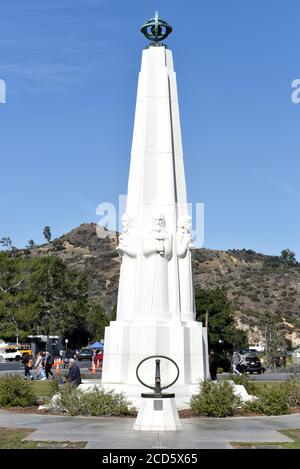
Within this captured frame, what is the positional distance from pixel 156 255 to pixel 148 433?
6377 millimetres

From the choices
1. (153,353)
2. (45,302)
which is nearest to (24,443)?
(153,353)

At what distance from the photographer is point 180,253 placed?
18719 millimetres

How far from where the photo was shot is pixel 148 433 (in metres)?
12.6

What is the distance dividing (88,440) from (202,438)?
6.20ft

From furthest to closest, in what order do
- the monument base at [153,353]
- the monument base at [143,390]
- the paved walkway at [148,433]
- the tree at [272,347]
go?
the tree at [272,347], the monument base at [153,353], the monument base at [143,390], the paved walkway at [148,433]

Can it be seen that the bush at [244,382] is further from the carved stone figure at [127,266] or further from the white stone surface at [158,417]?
the white stone surface at [158,417]

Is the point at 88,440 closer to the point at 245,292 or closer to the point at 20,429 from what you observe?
the point at 20,429

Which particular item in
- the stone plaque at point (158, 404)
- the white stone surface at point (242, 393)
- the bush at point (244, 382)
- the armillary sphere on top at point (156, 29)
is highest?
the armillary sphere on top at point (156, 29)

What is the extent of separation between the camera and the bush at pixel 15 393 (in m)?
17.8

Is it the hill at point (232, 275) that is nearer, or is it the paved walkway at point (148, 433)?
the paved walkway at point (148, 433)

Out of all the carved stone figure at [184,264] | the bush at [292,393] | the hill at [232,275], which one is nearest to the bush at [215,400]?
the bush at [292,393]

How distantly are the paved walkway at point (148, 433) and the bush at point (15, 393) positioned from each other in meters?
1.69

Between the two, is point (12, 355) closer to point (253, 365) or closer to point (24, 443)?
point (253, 365)
